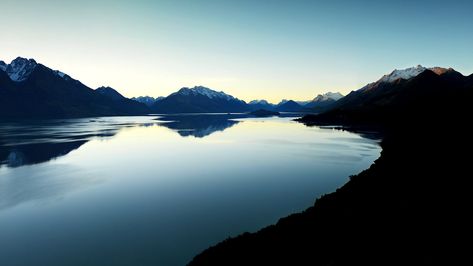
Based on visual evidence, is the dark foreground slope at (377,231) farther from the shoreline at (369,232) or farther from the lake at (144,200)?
the lake at (144,200)

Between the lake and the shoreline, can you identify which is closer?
the shoreline

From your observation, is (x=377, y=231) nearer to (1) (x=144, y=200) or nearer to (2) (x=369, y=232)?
(2) (x=369, y=232)

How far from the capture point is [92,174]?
51531 millimetres

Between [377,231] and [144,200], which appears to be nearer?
[377,231]

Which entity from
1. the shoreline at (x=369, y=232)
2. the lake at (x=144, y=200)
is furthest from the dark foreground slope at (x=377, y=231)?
the lake at (x=144, y=200)

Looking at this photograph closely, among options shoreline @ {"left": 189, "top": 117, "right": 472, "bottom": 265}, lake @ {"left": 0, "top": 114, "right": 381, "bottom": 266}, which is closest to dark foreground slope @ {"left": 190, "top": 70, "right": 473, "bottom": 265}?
shoreline @ {"left": 189, "top": 117, "right": 472, "bottom": 265}

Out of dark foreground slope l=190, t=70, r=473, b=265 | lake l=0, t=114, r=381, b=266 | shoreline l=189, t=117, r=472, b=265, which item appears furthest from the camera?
lake l=0, t=114, r=381, b=266

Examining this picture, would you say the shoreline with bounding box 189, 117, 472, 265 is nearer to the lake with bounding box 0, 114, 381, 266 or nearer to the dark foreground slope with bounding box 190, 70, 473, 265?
the dark foreground slope with bounding box 190, 70, 473, 265

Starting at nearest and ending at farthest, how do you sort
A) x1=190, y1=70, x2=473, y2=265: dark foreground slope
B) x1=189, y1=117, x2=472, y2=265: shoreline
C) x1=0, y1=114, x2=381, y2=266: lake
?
x1=190, y1=70, x2=473, y2=265: dark foreground slope
x1=189, y1=117, x2=472, y2=265: shoreline
x1=0, y1=114, x2=381, y2=266: lake

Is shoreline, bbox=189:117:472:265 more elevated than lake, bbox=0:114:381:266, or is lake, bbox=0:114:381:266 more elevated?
shoreline, bbox=189:117:472:265

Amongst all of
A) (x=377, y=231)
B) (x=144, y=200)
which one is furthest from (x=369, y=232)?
(x=144, y=200)

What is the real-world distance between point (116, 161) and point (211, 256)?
5150 centimetres

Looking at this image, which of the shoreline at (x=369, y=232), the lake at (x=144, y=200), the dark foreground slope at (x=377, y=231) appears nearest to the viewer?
the dark foreground slope at (x=377, y=231)

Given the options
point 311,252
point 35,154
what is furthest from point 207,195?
point 35,154
